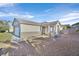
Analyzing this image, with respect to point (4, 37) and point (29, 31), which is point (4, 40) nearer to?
point (4, 37)

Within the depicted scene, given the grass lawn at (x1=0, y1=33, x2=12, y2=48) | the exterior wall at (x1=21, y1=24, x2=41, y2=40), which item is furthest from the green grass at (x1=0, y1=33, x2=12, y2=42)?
the exterior wall at (x1=21, y1=24, x2=41, y2=40)

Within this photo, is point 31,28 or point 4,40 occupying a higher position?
point 31,28

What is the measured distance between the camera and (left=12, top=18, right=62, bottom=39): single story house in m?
2.26

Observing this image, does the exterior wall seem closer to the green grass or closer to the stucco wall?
the stucco wall

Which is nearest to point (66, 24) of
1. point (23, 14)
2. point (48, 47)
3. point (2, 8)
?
point (48, 47)

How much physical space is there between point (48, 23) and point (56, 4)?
22cm

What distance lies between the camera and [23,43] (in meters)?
2.27

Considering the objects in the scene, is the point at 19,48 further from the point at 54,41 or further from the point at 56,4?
the point at 56,4

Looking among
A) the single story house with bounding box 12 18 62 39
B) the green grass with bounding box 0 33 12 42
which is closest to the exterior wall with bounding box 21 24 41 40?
the single story house with bounding box 12 18 62 39

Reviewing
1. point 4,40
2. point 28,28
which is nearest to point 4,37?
point 4,40

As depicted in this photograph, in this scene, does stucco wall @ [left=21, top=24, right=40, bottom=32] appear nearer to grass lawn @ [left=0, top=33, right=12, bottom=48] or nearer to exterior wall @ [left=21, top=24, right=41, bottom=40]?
exterior wall @ [left=21, top=24, right=41, bottom=40]

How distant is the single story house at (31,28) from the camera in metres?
2.26

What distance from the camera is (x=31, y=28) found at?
226 cm

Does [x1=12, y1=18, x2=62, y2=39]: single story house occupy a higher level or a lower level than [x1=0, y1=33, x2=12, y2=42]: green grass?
higher
